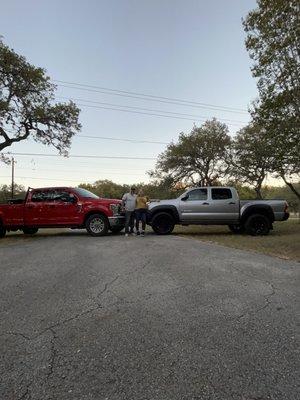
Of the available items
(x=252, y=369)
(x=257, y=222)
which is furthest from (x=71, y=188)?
(x=252, y=369)

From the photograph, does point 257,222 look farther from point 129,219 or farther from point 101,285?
point 101,285

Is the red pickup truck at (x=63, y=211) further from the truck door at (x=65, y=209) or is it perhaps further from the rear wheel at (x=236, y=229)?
the rear wheel at (x=236, y=229)

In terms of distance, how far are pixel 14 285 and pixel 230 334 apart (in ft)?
13.3

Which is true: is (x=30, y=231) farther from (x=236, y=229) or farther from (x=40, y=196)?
(x=236, y=229)

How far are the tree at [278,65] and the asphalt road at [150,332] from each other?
503 inches

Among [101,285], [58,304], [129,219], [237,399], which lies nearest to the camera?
[237,399]

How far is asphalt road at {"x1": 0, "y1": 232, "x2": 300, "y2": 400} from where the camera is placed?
319cm

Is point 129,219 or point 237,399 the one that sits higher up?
point 129,219

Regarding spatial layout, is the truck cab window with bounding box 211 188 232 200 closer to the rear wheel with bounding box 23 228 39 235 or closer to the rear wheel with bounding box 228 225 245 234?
the rear wheel with bounding box 228 225 245 234

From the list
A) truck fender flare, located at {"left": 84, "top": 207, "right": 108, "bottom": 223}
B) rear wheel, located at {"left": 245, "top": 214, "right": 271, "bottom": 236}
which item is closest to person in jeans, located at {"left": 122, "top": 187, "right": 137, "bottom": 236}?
truck fender flare, located at {"left": 84, "top": 207, "right": 108, "bottom": 223}

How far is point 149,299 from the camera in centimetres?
571

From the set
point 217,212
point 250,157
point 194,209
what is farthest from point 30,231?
point 250,157

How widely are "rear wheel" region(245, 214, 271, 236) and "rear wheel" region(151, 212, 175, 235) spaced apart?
304cm

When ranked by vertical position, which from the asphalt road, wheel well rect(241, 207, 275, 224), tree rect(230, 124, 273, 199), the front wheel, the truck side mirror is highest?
tree rect(230, 124, 273, 199)
